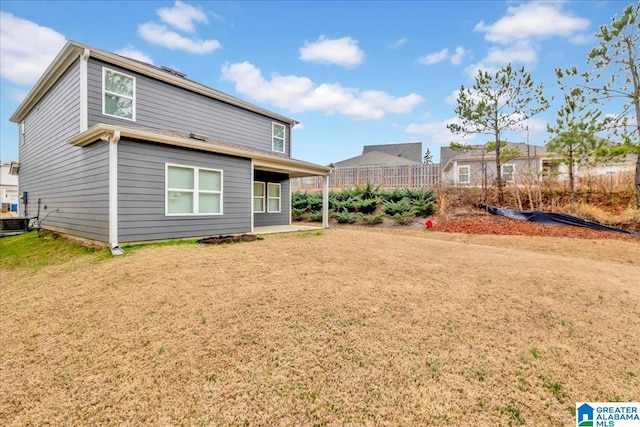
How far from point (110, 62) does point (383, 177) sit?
14.1 meters

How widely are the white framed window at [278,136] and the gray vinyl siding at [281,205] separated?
145cm

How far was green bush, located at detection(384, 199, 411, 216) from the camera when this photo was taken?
13.4m

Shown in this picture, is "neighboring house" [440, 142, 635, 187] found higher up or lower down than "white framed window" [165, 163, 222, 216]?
higher up

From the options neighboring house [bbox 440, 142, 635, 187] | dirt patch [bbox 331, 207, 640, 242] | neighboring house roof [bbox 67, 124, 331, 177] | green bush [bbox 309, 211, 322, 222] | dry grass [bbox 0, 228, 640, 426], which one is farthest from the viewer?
green bush [bbox 309, 211, 322, 222]

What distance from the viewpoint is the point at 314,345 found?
256 cm

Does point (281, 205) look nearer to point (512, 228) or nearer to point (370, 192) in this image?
point (370, 192)

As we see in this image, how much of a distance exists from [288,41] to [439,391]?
47.3 ft

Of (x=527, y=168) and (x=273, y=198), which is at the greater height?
(x=527, y=168)

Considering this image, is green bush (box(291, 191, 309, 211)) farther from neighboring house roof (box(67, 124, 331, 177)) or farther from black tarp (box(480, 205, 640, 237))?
black tarp (box(480, 205, 640, 237))

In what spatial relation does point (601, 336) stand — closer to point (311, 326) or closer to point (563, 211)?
point (311, 326)

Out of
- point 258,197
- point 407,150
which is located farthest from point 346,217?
point 407,150

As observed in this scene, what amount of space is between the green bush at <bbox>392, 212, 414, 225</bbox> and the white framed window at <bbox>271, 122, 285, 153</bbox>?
20.4ft

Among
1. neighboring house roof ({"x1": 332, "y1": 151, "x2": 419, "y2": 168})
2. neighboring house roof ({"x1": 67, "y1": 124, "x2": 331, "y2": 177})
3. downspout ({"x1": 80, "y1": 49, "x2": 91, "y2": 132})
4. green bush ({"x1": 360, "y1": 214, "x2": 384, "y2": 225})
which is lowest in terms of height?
green bush ({"x1": 360, "y1": 214, "x2": 384, "y2": 225})

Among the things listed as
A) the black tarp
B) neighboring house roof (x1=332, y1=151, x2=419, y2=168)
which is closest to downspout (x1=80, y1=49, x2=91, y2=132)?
the black tarp
